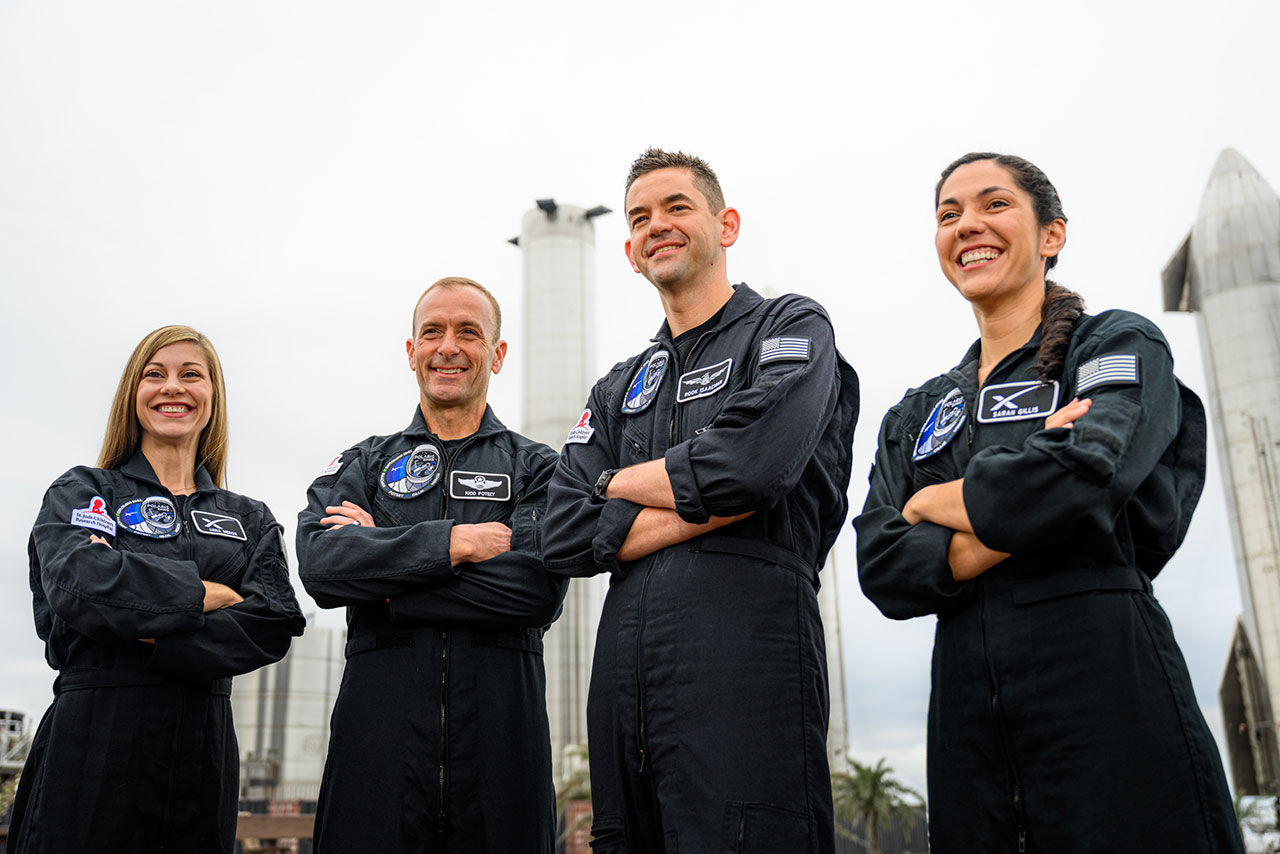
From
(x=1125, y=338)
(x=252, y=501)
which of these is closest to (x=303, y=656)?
(x=252, y=501)

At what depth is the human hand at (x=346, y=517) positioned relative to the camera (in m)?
3.85

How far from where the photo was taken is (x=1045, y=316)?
10.0ft

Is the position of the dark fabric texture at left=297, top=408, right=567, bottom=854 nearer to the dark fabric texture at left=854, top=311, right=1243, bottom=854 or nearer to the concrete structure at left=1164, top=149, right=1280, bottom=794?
the dark fabric texture at left=854, top=311, right=1243, bottom=854

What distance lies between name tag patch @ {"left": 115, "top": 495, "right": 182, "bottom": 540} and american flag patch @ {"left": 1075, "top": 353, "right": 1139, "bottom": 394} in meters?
3.35

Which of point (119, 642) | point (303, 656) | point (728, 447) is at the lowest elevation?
point (119, 642)

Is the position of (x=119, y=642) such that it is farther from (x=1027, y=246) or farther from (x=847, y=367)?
(x=1027, y=246)

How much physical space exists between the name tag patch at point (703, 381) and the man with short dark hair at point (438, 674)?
838 mm

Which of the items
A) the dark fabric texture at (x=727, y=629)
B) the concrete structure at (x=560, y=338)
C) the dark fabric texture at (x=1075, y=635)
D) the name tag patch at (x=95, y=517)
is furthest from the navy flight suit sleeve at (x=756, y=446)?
the concrete structure at (x=560, y=338)

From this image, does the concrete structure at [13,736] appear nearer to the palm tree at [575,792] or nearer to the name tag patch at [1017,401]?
the palm tree at [575,792]

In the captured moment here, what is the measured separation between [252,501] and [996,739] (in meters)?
3.22

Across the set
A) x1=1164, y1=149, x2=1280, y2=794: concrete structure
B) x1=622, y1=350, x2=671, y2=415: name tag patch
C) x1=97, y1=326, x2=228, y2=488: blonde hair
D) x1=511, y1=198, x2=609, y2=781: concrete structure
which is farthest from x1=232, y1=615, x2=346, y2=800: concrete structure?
x1=622, y1=350, x2=671, y2=415: name tag patch

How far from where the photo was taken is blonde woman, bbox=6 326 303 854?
12.3 feet

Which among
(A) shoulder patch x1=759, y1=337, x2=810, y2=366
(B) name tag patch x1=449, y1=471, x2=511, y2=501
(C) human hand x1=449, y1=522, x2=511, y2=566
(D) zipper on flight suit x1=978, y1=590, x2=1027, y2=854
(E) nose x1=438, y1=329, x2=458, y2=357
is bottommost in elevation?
(D) zipper on flight suit x1=978, y1=590, x2=1027, y2=854

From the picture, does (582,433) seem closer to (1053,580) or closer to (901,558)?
(901,558)
